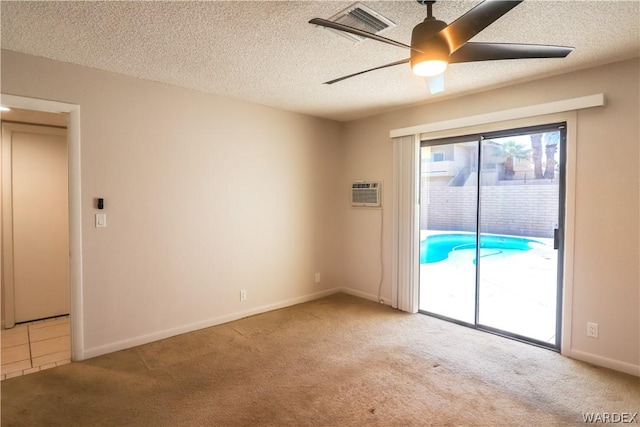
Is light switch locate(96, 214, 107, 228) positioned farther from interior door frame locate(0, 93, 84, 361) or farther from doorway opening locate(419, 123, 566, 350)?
doorway opening locate(419, 123, 566, 350)

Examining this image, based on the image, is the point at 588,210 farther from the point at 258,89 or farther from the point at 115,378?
the point at 115,378

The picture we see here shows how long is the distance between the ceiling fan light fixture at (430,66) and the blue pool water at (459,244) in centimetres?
230

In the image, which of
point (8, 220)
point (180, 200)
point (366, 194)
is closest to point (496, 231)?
point (366, 194)

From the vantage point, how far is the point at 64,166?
4047 millimetres

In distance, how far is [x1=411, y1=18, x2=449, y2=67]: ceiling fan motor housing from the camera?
163 cm

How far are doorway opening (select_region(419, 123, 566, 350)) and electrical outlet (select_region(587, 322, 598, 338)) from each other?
23 centimetres

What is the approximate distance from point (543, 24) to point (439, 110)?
1.70 meters

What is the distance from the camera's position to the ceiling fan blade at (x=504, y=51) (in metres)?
1.82

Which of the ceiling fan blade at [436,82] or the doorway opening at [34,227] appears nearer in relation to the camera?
the ceiling fan blade at [436,82]

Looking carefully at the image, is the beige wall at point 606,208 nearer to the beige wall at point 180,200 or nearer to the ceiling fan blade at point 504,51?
the ceiling fan blade at point 504,51

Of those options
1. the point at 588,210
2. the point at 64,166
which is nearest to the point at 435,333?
the point at 588,210

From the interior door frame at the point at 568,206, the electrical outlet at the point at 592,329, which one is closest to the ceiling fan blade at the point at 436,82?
the interior door frame at the point at 568,206

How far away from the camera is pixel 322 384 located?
2535 mm

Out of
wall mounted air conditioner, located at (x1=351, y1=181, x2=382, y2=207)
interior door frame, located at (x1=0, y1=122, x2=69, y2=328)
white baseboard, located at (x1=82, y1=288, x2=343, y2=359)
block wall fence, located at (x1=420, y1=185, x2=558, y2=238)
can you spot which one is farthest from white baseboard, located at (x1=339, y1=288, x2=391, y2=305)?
interior door frame, located at (x1=0, y1=122, x2=69, y2=328)
